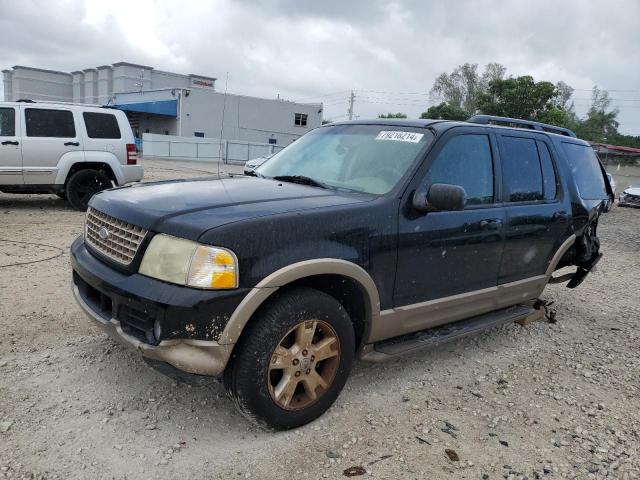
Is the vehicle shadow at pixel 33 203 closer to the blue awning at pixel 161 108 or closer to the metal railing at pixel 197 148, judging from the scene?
the metal railing at pixel 197 148

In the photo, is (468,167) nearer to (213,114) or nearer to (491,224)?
(491,224)

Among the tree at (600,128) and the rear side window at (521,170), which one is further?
the tree at (600,128)

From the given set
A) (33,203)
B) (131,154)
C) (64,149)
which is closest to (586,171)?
(131,154)

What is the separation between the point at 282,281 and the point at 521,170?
8.30 feet

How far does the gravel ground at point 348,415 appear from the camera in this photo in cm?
269

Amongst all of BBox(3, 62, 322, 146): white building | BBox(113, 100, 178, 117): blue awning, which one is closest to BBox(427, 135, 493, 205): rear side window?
BBox(3, 62, 322, 146): white building

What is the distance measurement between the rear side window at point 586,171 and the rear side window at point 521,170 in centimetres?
72

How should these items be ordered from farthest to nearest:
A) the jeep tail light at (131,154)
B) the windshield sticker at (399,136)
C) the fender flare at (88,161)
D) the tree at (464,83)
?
the tree at (464,83)
the jeep tail light at (131,154)
the fender flare at (88,161)
the windshield sticker at (399,136)

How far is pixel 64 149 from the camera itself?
9.04m

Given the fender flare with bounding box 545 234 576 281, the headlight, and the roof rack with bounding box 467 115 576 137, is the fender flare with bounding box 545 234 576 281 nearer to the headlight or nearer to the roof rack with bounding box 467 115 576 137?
the roof rack with bounding box 467 115 576 137

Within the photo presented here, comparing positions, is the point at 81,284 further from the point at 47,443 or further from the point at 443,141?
the point at 443,141

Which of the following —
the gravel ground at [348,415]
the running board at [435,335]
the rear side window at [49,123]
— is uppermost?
the rear side window at [49,123]

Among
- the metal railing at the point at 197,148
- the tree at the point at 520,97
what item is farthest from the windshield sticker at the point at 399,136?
the tree at the point at 520,97

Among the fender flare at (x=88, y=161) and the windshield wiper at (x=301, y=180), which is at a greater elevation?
the windshield wiper at (x=301, y=180)
